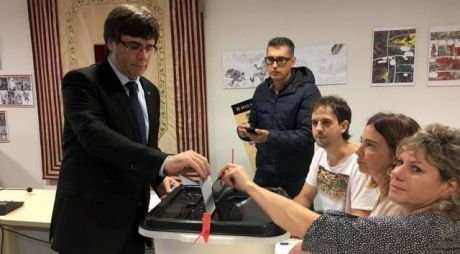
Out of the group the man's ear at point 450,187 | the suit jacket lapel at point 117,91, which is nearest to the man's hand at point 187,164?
the suit jacket lapel at point 117,91

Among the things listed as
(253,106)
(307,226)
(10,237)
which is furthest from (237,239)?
(10,237)

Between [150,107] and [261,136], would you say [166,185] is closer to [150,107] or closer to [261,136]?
[150,107]

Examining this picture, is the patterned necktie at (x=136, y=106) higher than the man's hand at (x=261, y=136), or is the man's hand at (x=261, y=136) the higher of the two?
the patterned necktie at (x=136, y=106)

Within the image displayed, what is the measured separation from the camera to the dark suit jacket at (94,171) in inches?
43.6

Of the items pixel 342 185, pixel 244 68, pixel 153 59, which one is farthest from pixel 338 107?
pixel 153 59

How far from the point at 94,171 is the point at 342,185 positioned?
102 cm

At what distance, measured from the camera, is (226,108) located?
3.01m

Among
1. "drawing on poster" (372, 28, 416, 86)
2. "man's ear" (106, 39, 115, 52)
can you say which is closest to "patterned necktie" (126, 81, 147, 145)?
"man's ear" (106, 39, 115, 52)

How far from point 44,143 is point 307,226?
2926mm

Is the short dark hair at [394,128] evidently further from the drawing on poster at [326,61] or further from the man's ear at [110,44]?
the drawing on poster at [326,61]

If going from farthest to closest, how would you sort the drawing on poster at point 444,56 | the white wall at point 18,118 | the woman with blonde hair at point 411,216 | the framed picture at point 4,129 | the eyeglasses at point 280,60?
the framed picture at point 4,129
the white wall at point 18,118
the drawing on poster at point 444,56
the eyeglasses at point 280,60
the woman with blonde hair at point 411,216

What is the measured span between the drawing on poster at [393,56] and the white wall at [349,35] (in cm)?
4

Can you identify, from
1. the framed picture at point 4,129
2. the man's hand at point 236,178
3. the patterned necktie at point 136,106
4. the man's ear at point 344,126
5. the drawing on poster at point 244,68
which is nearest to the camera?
the man's hand at point 236,178

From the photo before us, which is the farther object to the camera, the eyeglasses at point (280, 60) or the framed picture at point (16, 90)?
the framed picture at point (16, 90)
